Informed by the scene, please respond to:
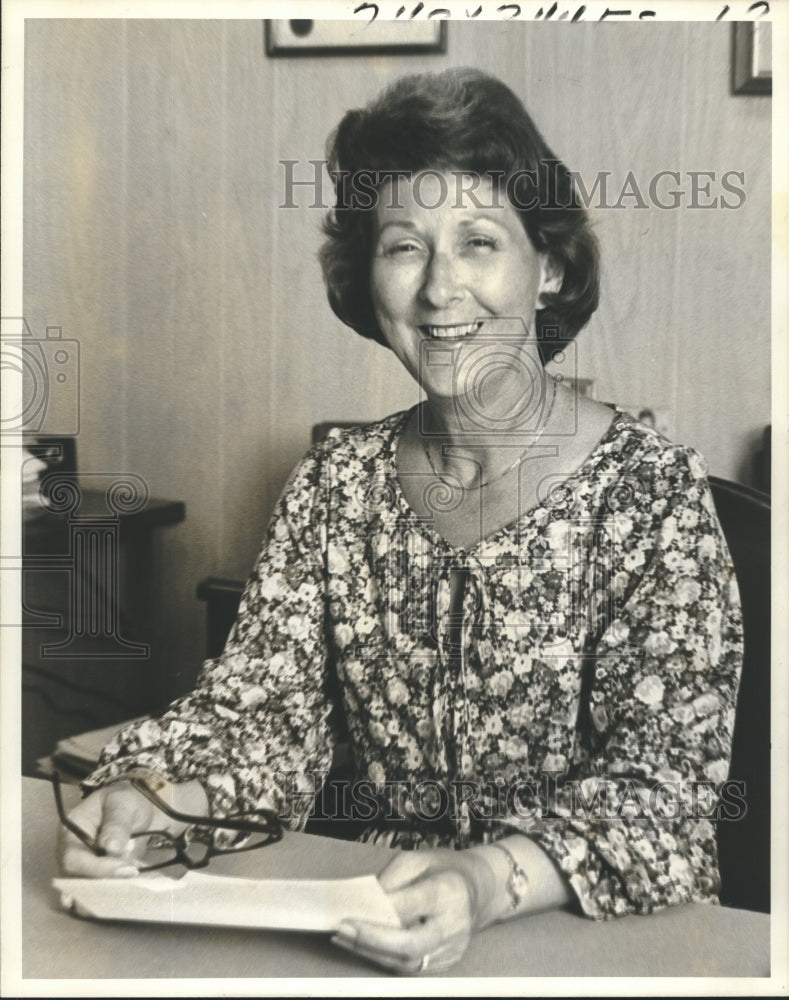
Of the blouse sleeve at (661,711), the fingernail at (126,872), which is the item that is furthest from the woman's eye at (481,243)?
the fingernail at (126,872)

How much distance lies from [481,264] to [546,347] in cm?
13

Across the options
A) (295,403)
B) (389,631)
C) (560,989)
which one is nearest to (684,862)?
(560,989)

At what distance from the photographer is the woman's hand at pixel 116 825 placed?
0.98 meters

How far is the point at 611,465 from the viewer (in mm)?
1124

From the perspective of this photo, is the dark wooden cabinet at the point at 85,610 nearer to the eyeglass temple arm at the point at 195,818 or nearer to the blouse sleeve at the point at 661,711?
the eyeglass temple arm at the point at 195,818

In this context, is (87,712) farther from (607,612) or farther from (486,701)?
(607,612)

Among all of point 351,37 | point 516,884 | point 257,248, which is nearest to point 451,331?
point 257,248

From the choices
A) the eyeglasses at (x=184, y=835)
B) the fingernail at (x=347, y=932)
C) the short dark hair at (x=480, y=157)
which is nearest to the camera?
the fingernail at (x=347, y=932)

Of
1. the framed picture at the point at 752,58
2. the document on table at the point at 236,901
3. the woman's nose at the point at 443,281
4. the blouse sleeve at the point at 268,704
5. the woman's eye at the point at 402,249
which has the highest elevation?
the framed picture at the point at 752,58

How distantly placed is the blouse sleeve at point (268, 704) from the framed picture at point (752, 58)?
0.71 meters

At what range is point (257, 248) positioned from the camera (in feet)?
3.83

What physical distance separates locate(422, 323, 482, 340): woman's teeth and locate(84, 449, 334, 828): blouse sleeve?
228 millimetres

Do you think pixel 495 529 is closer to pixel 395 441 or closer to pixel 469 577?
pixel 469 577

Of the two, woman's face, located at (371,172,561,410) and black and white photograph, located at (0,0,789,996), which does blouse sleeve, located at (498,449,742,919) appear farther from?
woman's face, located at (371,172,561,410)
